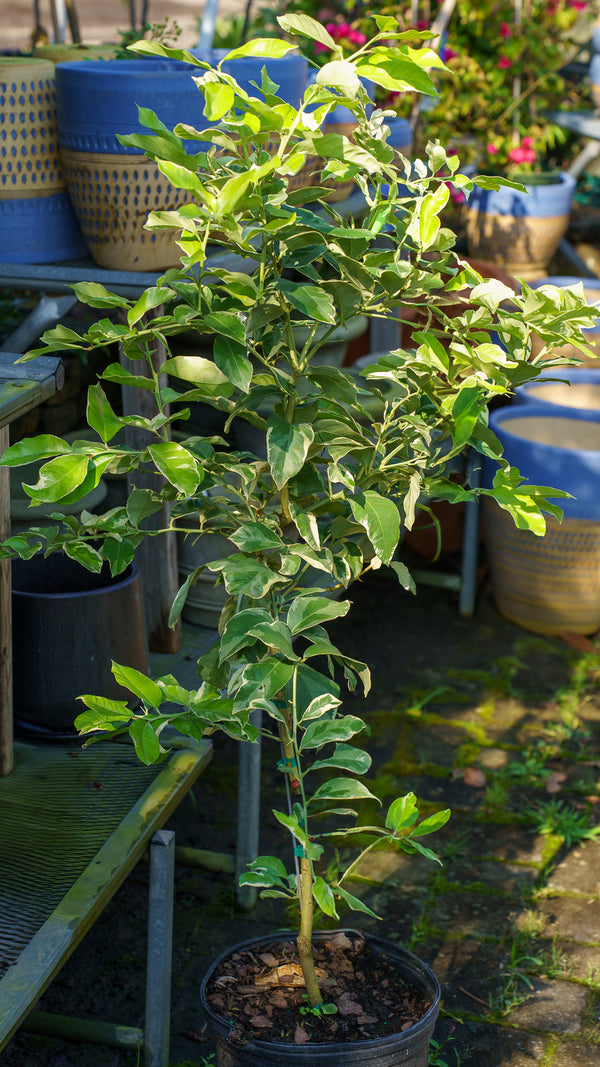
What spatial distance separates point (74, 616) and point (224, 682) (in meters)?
0.52

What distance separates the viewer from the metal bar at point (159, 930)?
5.80ft

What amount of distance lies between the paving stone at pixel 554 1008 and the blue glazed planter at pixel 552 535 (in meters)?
1.45

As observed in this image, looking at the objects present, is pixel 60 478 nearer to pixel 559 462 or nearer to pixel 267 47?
pixel 267 47

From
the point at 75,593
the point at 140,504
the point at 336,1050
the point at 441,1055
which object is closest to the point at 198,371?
the point at 140,504

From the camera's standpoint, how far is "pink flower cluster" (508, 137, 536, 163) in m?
5.32

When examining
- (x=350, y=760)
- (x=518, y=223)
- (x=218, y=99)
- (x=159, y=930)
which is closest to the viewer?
(x=218, y=99)

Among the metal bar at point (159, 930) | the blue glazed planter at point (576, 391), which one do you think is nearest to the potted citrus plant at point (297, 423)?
the metal bar at point (159, 930)

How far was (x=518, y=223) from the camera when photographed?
16.1ft

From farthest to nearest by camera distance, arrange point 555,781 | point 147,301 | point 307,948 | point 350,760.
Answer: point 555,781 < point 307,948 < point 350,760 < point 147,301

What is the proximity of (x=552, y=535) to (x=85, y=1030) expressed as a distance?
206 cm

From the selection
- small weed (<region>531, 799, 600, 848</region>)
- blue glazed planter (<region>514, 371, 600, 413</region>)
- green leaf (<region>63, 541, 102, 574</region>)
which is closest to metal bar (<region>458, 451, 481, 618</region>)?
blue glazed planter (<region>514, 371, 600, 413</region>)

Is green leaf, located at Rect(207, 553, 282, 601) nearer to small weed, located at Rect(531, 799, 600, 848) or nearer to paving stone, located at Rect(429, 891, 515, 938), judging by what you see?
paving stone, located at Rect(429, 891, 515, 938)

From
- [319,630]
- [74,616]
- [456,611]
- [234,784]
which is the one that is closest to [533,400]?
[456,611]

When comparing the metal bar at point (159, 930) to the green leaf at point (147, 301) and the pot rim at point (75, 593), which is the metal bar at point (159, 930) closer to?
the pot rim at point (75, 593)
